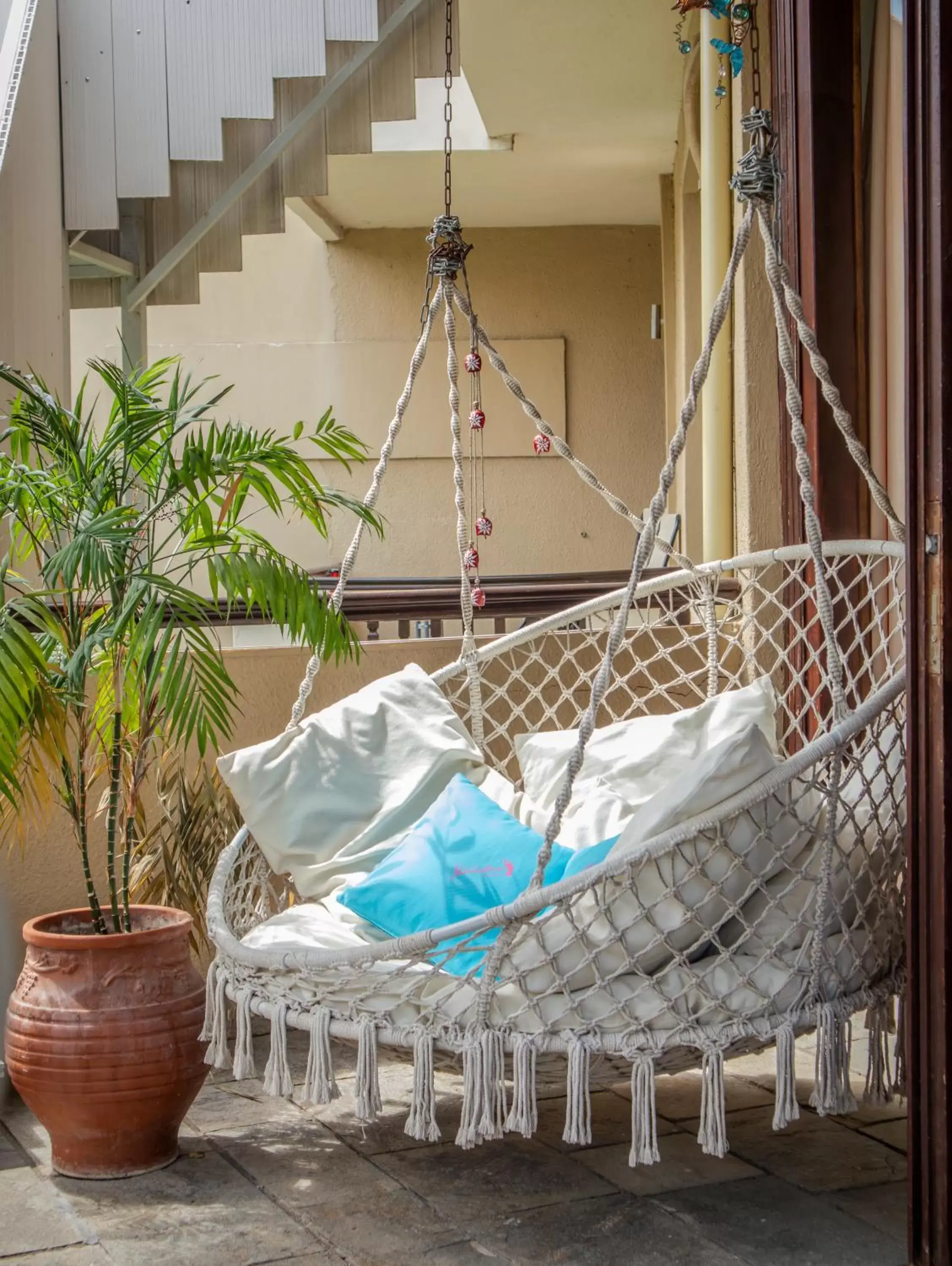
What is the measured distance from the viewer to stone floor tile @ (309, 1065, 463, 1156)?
2.29 metres

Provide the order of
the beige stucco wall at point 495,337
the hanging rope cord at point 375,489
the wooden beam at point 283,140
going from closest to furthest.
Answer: the hanging rope cord at point 375,489
the wooden beam at point 283,140
the beige stucco wall at point 495,337

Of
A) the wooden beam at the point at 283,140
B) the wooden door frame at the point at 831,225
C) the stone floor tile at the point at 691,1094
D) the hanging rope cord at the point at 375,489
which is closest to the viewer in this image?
the stone floor tile at the point at 691,1094

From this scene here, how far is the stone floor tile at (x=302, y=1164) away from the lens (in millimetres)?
2078

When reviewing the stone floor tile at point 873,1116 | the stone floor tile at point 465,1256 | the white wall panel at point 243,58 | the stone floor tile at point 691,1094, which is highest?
the white wall panel at point 243,58

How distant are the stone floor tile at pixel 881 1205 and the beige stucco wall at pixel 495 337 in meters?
4.63

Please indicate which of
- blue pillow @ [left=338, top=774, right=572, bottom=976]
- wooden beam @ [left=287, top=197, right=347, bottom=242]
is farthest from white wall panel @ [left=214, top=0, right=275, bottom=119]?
blue pillow @ [left=338, top=774, right=572, bottom=976]

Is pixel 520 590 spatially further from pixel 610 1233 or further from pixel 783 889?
pixel 610 1233

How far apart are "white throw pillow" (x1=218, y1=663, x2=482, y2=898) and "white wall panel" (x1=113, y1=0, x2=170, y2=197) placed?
1928 millimetres

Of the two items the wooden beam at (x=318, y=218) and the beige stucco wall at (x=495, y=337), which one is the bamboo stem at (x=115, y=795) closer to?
the wooden beam at (x=318, y=218)

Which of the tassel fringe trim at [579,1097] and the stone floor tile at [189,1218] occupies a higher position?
the tassel fringe trim at [579,1097]

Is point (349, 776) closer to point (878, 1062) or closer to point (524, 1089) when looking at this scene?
point (524, 1089)

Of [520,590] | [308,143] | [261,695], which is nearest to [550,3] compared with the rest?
[308,143]

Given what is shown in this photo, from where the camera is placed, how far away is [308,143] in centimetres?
423

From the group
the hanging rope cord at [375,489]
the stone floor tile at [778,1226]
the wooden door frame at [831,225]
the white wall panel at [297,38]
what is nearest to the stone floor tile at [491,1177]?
the stone floor tile at [778,1226]
